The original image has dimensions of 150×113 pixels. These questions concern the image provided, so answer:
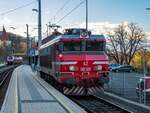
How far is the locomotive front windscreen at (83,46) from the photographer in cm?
2672

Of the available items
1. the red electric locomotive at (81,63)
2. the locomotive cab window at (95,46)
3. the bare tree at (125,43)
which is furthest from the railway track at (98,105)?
the bare tree at (125,43)

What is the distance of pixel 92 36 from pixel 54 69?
317 centimetres

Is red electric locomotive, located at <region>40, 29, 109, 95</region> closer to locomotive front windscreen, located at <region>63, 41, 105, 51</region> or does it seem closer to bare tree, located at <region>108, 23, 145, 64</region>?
locomotive front windscreen, located at <region>63, 41, 105, 51</region>

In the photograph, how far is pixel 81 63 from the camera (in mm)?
26016

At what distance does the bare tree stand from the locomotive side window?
9622 cm

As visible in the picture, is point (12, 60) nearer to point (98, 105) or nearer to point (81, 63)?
point (81, 63)

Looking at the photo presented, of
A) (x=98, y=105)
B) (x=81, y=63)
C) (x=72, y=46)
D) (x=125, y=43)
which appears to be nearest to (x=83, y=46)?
(x=72, y=46)

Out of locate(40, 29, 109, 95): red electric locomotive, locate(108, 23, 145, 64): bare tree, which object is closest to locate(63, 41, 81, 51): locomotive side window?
locate(40, 29, 109, 95): red electric locomotive

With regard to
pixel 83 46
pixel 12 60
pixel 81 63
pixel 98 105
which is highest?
pixel 83 46

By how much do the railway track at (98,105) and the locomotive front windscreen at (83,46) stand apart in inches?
103

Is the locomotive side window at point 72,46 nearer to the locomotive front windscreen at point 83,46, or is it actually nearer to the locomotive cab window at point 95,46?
the locomotive front windscreen at point 83,46

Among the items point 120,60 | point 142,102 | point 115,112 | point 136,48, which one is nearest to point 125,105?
point 142,102

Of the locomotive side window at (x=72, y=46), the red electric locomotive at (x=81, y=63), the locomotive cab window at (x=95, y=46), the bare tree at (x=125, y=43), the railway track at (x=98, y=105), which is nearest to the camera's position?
the railway track at (x=98, y=105)

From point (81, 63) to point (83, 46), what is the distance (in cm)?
122
